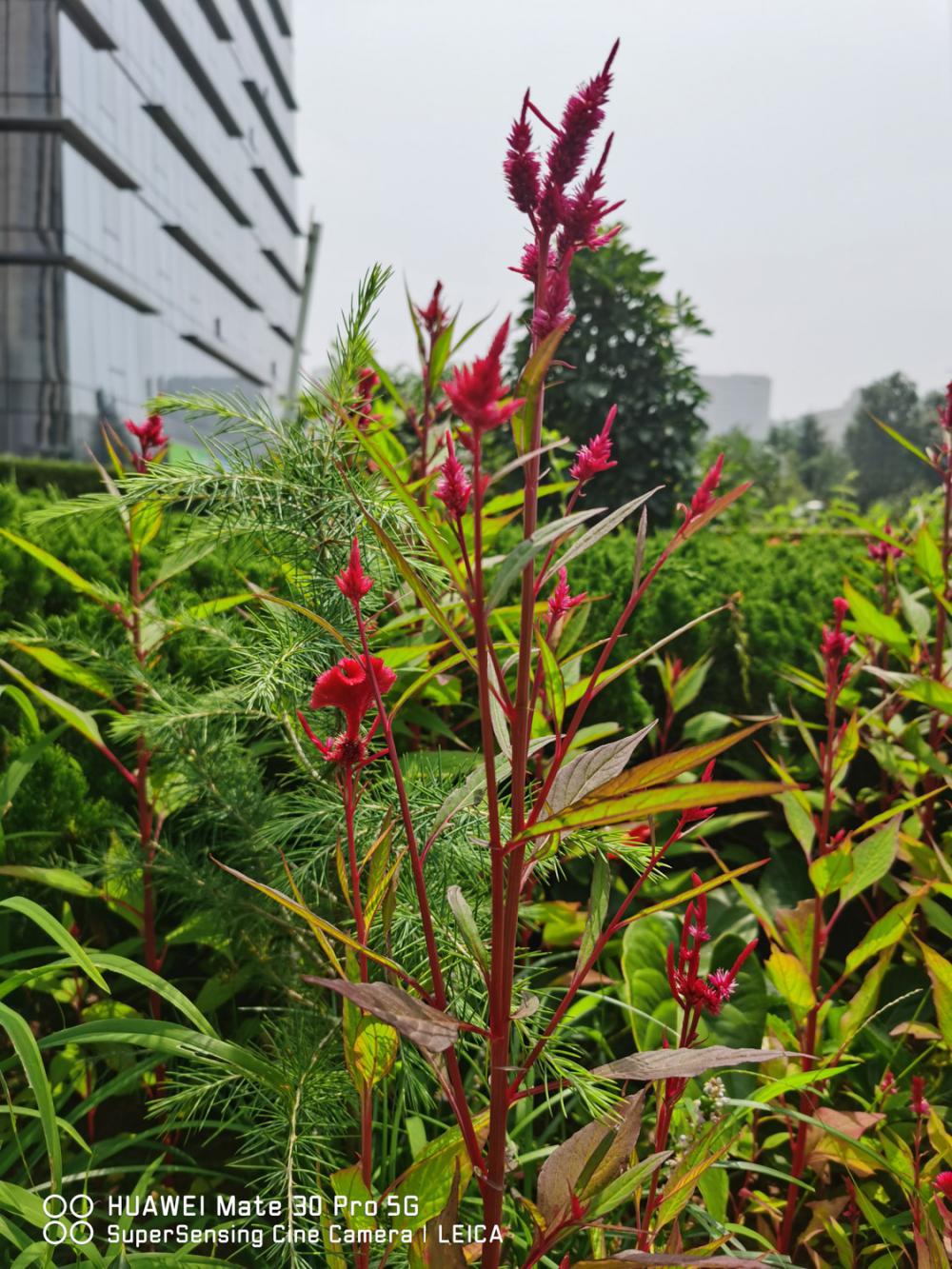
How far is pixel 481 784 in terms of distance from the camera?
0.91 meters

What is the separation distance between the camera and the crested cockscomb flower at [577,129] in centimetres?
67

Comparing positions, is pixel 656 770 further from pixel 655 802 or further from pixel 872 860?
pixel 872 860

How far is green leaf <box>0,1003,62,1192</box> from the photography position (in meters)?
0.89

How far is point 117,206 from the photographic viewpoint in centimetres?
2458

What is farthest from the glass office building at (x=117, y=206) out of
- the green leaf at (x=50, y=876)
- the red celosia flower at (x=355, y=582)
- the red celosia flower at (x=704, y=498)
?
the red celosia flower at (x=704, y=498)

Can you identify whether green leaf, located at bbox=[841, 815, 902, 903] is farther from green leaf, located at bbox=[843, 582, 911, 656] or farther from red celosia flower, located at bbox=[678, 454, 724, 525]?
red celosia flower, located at bbox=[678, 454, 724, 525]

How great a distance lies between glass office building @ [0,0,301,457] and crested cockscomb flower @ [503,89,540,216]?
1799 cm

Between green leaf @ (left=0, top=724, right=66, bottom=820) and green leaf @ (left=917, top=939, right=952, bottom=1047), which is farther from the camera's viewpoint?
green leaf @ (left=0, top=724, right=66, bottom=820)

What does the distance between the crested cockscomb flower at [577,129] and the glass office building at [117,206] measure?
59.1 ft

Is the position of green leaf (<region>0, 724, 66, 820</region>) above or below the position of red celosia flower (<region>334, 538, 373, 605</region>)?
below

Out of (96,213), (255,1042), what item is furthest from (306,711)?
(96,213)

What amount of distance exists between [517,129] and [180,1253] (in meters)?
1.22

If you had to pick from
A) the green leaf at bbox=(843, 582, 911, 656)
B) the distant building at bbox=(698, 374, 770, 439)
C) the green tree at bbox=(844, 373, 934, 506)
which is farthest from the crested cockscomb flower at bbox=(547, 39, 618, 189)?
the distant building at bbox=(698, 374, 770, 439)

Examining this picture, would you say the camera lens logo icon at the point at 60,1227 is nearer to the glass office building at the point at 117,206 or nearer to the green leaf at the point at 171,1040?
the green leaf at the point at 171,1040
